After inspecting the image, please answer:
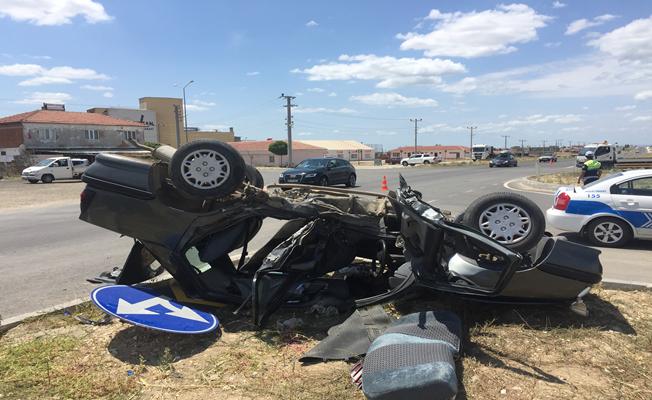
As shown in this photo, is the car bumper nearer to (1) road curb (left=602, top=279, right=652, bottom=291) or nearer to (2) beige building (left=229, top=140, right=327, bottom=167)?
(1) road curb (left=602, top=279, right=652, bottom=291)

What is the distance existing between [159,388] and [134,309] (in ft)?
3.39

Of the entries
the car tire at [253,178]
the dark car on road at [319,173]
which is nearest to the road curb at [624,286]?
the car tire at [253,178]

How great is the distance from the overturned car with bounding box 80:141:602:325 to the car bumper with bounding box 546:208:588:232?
14.7 ft

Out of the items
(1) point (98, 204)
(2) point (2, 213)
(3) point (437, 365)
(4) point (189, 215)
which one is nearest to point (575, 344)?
(3) point (437, 365)

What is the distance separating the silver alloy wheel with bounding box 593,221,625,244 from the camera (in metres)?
8.47

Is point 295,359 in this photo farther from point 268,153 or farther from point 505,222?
point 268,153

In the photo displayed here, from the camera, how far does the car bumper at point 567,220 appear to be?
343 inches

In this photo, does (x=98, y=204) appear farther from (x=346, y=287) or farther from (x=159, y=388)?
(x=346, y=287)

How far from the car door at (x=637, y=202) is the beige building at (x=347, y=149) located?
95.5 meters

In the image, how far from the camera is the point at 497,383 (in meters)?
3.14

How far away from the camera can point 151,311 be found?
13.4 feet

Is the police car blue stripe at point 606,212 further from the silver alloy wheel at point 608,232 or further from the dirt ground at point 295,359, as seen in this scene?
the dirt ground at point 295,359

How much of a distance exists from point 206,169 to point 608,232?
7340 millimetres

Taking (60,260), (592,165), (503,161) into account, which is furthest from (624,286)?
(503,161)
